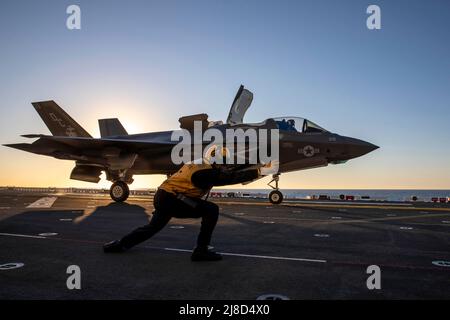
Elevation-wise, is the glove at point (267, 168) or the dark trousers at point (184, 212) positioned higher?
the glove at point (267, 168)

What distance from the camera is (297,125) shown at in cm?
1441

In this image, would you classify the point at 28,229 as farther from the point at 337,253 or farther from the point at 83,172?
the point at 83,172

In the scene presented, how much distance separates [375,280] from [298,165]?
1099cm

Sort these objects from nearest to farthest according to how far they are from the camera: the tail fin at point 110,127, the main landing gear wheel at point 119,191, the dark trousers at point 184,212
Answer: the dark trousers at point 184,212 < the main landing gear wheel at point 119,191 < the tail fin at point 110,127

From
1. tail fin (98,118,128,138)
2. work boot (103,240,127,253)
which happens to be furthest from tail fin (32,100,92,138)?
work boot (103,240,127,253)

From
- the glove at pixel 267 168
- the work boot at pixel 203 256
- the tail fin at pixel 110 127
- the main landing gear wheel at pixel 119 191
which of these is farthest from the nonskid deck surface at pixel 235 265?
the tail fin at pixel 110 127

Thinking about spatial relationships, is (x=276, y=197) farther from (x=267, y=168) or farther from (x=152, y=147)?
(x=267, y=168)

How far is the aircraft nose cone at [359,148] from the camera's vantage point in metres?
13.7

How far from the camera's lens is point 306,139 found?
45.9 feet

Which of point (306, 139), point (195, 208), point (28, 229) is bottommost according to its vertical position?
point (28, 229)

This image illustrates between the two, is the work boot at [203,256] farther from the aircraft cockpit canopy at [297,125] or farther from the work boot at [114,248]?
the aircraft cockpit canopy at [297,125]

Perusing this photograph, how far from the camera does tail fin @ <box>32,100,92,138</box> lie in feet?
64.0

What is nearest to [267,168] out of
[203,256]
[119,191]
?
[203,256]
